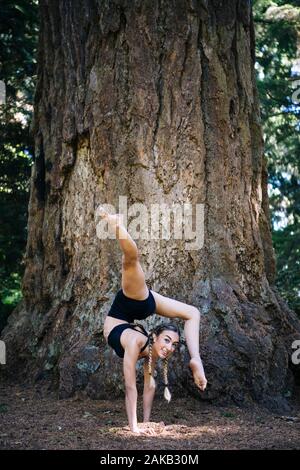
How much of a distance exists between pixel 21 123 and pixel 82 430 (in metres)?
9.31

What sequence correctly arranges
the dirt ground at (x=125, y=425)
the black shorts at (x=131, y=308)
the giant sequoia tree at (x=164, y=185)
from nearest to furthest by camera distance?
the dirt ground at (x=125, y=425)
the black shorts at (x=131, y=308)
the giant sequoia tree at (x=164, y=185)

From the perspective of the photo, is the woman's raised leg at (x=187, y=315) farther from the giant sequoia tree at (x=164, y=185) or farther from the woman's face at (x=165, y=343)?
the giant sequoia tree at (x=164, y=185)

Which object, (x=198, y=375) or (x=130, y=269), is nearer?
(x=198, y=375)

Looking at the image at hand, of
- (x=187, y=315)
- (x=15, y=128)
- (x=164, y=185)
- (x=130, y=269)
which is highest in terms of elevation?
(x=15, y=128)

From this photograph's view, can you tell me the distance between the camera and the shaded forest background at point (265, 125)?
13.8 m

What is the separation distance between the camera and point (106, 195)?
28.3ft

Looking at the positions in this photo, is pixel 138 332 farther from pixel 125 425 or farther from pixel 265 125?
pixel 265 125

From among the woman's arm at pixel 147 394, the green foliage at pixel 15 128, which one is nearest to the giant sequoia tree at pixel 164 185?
the woman's arm at pixel 147 394

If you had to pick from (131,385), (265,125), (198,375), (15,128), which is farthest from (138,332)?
(265,125)

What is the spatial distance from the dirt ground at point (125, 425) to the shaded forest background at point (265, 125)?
5.20 meters

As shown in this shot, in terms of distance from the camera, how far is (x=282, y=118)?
19.0 meters

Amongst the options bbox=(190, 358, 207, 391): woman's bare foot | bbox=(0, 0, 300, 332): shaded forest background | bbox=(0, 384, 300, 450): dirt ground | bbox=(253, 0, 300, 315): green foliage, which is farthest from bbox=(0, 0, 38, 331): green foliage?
bbox=(190, 358, 207, 391): woman's bare foot

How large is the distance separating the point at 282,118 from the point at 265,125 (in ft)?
2.04
